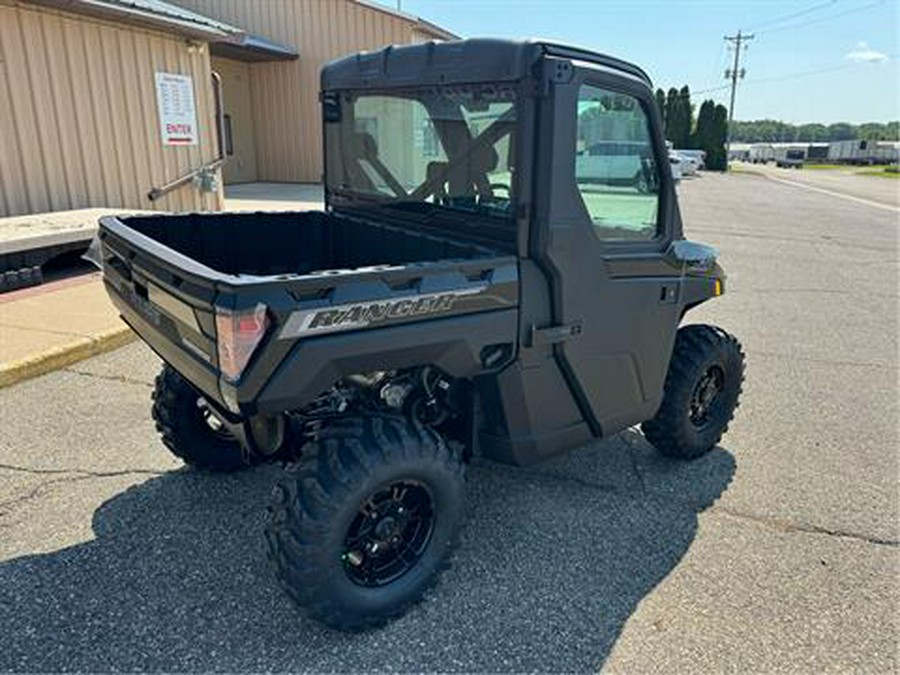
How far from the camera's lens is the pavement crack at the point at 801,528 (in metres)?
3.28

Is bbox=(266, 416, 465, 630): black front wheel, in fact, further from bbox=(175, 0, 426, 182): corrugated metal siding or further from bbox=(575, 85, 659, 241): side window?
bbox=(175, 0, 426, 182): corrugated metal siding

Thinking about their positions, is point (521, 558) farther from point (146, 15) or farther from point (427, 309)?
point (146, 15)

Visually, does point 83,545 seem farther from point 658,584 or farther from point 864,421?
point 864,421

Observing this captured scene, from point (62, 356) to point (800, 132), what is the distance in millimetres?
186278

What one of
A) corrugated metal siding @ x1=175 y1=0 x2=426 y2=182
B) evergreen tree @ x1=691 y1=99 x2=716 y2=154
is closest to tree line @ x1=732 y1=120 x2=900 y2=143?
evergreen tree @ x1=691 y1=99 x2=716 y2=154

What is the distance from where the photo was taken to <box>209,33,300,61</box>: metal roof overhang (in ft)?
53.6

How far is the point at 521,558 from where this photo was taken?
119 inches

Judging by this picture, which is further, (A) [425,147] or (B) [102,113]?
(B) [102,113]

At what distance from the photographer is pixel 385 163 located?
11.2 ft

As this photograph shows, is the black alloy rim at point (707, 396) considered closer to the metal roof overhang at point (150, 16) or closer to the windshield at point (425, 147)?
the windshield at point (425, 147)

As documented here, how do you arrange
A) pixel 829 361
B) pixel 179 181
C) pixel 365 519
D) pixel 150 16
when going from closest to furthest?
pixel 365 519
pixel 829 361
pixel 150 16
pixel 179 181

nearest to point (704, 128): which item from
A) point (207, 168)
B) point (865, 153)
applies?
point (865, 153)

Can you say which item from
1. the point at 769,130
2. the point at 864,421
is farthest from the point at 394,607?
the point at 769,130

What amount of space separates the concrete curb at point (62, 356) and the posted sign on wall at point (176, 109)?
547 centimetres
